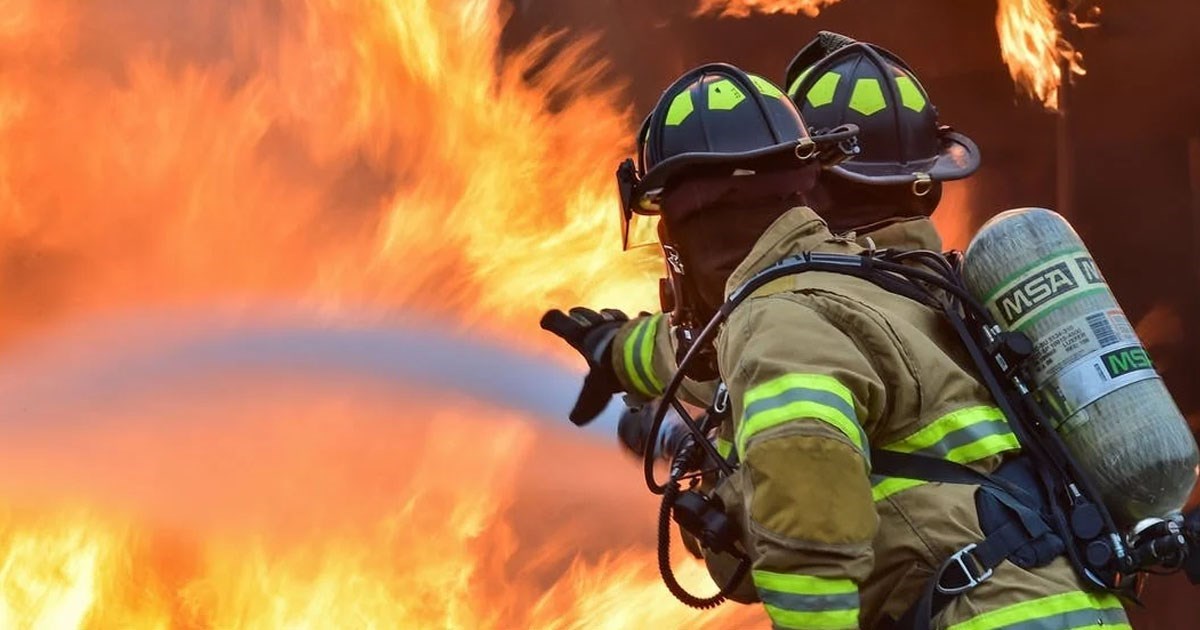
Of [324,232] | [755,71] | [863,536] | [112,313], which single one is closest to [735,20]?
[755,71]

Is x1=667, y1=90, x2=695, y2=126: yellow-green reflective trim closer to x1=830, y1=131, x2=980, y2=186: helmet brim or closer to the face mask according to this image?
the face mask

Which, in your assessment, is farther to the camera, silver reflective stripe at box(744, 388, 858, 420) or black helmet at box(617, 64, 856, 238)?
black helmet at box(617, 64, 856, 238)

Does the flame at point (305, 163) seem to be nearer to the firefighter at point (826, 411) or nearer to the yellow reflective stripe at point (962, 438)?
the firefighter at point (826, 411)

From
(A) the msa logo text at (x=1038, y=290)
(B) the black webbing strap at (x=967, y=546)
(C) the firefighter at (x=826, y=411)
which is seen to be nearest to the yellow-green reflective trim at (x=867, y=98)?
(C) the firefighter at (x=826, y=411)

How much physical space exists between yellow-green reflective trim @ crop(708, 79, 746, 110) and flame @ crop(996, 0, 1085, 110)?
100.0 inches

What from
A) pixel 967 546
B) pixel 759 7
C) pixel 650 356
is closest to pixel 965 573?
pixel 967 546

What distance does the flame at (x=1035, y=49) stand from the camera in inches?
197

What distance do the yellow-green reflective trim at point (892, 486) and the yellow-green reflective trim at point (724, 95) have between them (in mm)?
918

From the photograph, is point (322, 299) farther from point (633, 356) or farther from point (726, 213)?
point (726, 213)

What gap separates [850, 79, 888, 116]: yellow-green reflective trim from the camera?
360 centimetres

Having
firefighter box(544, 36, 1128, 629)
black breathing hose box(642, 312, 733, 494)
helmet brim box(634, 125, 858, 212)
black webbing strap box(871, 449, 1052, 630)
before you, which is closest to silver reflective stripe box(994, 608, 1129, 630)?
firefighter box(544, 36, 1128, 629)

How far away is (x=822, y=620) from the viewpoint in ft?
7.22

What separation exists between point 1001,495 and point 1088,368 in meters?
0.33

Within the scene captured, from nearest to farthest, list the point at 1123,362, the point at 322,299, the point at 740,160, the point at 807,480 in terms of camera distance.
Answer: the point at 807,480
the point at 1123,362
the point at 740,160
the point at 322,299
